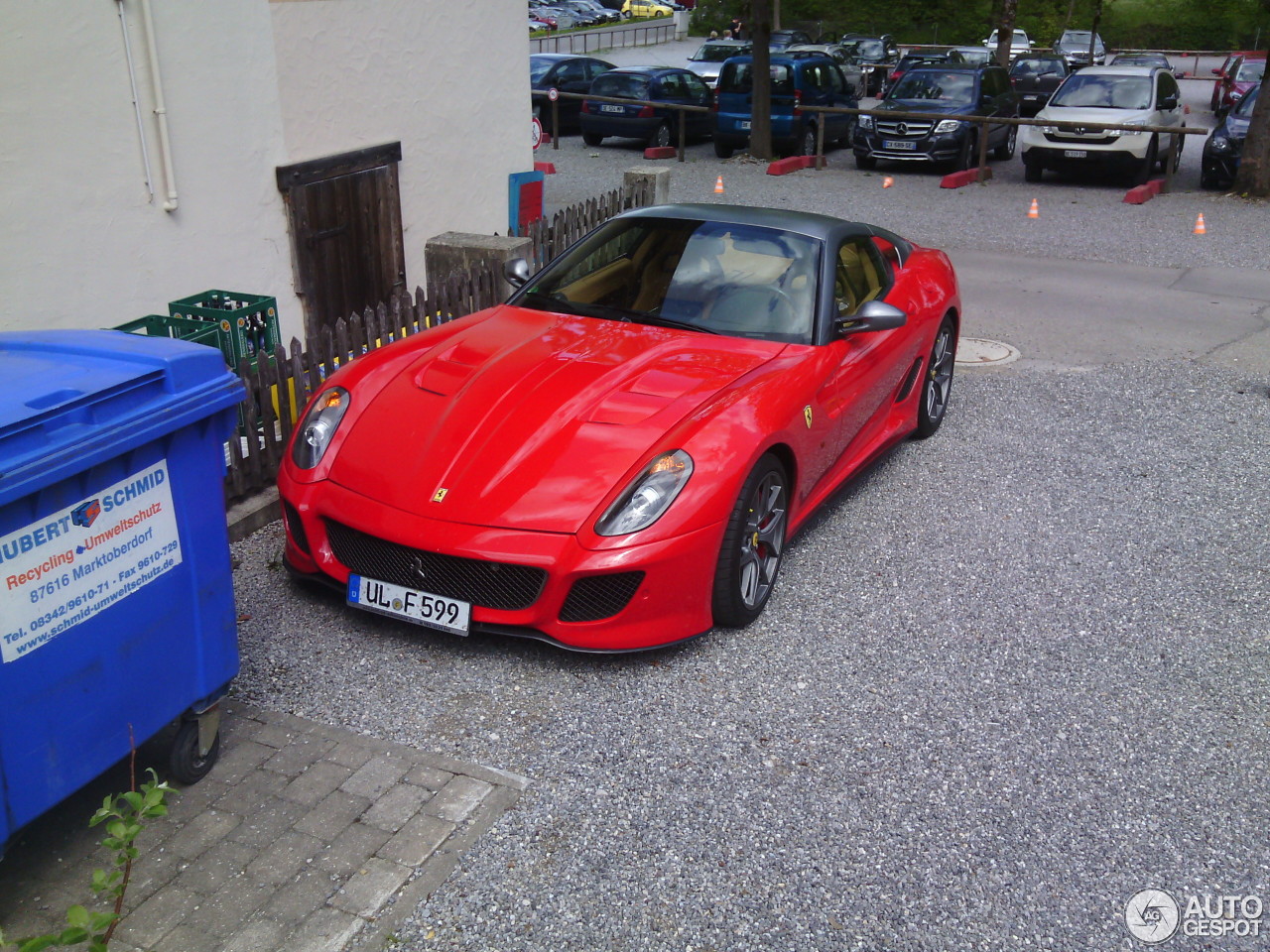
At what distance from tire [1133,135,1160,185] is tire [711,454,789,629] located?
14940mm

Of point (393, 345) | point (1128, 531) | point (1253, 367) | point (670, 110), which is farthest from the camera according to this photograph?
point (670, 110)

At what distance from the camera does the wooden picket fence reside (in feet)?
18.3

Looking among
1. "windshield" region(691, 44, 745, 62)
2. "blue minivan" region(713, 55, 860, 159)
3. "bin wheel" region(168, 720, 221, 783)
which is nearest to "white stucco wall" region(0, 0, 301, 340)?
"bin wheel" region(168, 720, 221, 783)

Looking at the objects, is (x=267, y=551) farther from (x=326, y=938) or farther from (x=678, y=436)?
(x=326, y=938)

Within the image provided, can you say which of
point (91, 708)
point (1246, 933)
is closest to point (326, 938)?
point (91, 708)

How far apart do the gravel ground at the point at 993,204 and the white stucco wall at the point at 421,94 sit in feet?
14.9

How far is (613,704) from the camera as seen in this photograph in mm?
4113

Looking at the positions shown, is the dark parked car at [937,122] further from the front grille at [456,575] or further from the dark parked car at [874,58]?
the front grille at [456,575]

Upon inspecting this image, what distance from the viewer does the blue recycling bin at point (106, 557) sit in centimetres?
291

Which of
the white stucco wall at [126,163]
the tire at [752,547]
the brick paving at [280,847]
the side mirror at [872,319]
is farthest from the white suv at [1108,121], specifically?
the brick paving at [280,847]

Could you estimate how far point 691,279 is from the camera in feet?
18.1

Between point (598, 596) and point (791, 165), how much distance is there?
16.0 m

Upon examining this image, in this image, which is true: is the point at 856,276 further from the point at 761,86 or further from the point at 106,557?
the point at 761,86

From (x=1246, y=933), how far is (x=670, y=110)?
63.3 feet
